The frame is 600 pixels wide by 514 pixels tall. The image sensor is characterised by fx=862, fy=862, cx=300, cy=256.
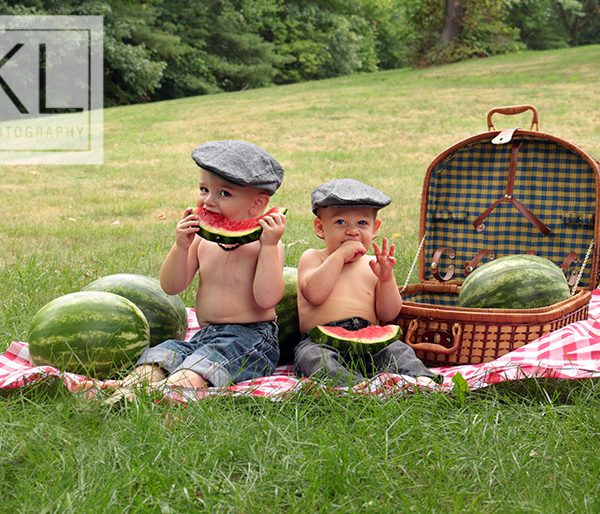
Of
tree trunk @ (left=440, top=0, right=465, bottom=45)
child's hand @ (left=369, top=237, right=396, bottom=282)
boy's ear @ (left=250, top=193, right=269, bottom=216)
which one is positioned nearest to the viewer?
child's hand @ (left=369, top=237, right=396, bottom=282)

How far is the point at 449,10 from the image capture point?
30.7 meters

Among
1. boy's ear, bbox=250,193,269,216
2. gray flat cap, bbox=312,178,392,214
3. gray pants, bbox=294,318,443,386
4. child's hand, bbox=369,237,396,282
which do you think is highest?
gray flat cap, bbox=312,178,392,214

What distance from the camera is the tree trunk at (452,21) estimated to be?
30391mm

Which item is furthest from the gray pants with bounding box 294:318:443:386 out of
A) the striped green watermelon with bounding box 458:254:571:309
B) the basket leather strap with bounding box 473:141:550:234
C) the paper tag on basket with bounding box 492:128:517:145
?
the paper tag on basket with bounding box 492:128:517:145

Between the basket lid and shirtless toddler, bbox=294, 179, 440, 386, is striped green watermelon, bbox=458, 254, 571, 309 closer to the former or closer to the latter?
shirtless toddler, bbox=294, 179, 440, 386

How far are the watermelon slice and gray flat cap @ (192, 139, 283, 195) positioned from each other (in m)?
0.17

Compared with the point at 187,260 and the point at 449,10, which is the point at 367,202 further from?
the point at 449,10

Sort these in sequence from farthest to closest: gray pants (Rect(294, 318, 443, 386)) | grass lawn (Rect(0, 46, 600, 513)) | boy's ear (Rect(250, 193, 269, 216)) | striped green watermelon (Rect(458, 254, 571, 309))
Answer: striped green watermelon (Rect(458, 254, 571, 309)) < boy's ear (Rect(250, 193, 269, 216)) < gray pants (Rect(294, 318, 443, 386)) < grass lawn (Rect(0, 46, 600, 513))

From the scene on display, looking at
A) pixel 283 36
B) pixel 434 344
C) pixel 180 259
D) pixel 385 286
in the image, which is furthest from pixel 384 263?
pixel 283 36

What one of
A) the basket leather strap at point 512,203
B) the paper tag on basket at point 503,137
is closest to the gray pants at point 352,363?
the basket leather strap at point 512,203

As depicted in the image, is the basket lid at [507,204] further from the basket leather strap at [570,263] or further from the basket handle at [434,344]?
the basket handle at [434,344]

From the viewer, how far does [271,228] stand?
3947 millimetres

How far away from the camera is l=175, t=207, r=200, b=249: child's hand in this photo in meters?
3.99

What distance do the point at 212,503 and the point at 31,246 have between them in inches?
214
